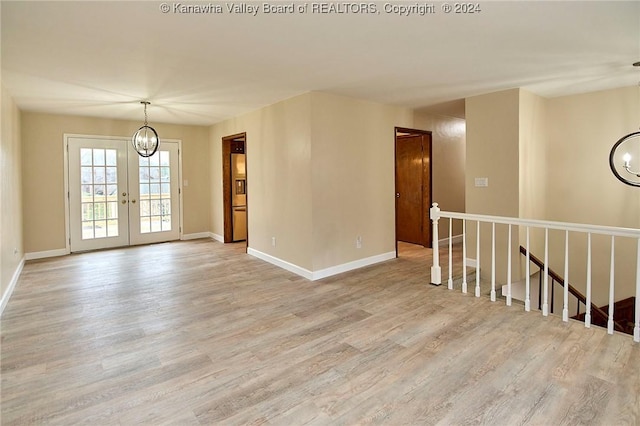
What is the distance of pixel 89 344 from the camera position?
2.83 metres

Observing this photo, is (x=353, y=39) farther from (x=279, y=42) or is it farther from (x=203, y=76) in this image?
(x=203, y=76)

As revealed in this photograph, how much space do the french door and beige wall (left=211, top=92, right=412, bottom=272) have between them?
232 centimetres

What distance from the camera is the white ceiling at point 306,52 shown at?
7.86 feet

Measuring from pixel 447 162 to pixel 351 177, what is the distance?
2.52 metres

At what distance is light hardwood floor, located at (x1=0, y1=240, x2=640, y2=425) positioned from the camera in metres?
2.00

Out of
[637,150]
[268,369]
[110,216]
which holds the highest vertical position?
[637,150]

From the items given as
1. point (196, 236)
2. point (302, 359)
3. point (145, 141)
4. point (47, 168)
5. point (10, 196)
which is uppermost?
point (145, 141)

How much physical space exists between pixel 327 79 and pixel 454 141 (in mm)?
3698

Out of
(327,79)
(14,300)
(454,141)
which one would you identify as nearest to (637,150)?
(454,141)

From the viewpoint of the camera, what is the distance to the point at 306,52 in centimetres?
305

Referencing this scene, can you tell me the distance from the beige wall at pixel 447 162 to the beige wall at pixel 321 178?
0.81 m

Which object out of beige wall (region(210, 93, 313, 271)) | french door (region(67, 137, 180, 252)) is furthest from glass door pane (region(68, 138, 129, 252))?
beige wall (region(210, 93, 313, 271))

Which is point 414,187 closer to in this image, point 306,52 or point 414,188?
point 414,188

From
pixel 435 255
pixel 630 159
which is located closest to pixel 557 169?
pixel 630 159
